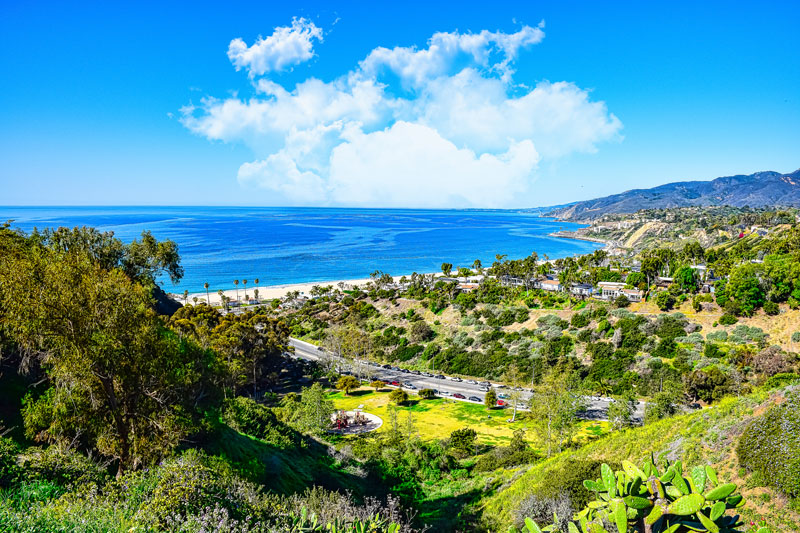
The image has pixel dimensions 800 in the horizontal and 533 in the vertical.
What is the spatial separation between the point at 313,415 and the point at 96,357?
21.5 m

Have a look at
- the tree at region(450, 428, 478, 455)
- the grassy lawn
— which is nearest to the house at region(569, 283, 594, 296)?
the grassy lawn

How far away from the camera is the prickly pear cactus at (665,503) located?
12.6 ft

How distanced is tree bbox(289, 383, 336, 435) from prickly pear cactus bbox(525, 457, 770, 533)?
27.7 m

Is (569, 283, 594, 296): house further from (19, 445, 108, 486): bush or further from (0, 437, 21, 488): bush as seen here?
(0, 437, 21, 488): bush

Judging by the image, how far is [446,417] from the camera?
37688 millimetres

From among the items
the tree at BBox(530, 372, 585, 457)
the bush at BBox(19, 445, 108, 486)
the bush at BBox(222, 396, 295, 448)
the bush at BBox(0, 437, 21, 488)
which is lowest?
the tree at BBox(530, 372, 585, 457)

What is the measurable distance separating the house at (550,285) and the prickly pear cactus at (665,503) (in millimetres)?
80073

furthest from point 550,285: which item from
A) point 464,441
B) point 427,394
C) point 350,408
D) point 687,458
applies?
point 687,458

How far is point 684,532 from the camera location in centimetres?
405

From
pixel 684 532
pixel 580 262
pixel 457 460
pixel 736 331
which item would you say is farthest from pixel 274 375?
pixel 580 262

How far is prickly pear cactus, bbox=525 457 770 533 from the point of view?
12.6ft

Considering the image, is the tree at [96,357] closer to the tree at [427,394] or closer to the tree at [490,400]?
the tree at [490,400]

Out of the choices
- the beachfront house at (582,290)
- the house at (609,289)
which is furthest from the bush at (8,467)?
the beachfront house at (582,290)

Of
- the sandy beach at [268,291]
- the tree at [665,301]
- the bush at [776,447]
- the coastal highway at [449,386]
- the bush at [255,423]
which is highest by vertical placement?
the bush at [776,447]
